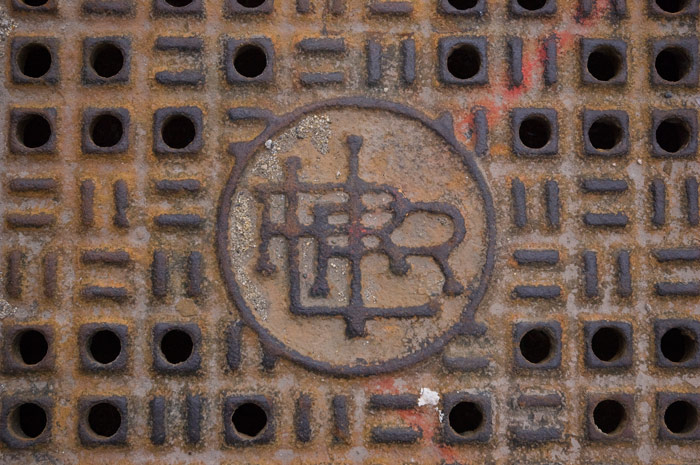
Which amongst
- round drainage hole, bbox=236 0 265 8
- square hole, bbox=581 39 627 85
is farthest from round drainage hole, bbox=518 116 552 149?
round drainage hole, bbox=236 0 265 8

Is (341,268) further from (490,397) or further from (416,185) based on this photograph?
(490,397)

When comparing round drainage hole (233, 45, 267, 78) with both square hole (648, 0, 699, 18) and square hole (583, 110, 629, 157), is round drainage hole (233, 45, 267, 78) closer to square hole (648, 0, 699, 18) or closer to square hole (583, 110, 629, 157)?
square hole (583, 110, 629, 157)

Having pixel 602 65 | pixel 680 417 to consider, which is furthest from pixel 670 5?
pixel 680 417

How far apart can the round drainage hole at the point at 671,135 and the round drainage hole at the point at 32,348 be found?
1.66 m

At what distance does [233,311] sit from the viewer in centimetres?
159

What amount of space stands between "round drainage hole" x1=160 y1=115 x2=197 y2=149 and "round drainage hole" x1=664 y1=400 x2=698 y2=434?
1.40 metres

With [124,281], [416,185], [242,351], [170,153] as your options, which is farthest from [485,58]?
[124,281]

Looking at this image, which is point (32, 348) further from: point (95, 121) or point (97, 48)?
point (97, 48)

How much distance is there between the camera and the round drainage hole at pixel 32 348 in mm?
1688

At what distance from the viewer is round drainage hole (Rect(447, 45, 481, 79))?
1757 millimetres

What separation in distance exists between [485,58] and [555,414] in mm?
879

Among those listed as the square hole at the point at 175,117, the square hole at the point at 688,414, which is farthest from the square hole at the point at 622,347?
the square hole at the point at 175,117

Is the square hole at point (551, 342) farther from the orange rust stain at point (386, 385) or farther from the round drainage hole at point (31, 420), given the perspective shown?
the round drainage hole at point (31, 420)

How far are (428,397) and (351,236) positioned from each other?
1.40 feet
